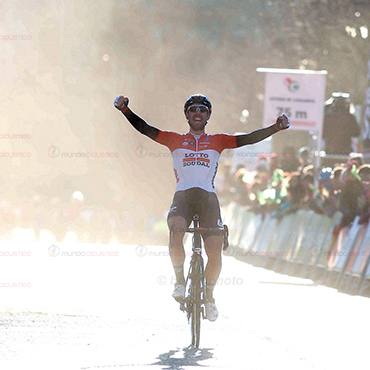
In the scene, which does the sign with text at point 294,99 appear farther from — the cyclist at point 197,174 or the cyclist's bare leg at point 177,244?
the cyclist's bare leg at point 177,244

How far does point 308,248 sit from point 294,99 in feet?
17.9

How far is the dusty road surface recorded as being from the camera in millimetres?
8461

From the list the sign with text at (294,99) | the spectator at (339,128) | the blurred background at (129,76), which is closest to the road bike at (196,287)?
the spectator at (339,128)

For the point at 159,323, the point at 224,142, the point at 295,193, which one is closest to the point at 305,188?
the point at 295,193

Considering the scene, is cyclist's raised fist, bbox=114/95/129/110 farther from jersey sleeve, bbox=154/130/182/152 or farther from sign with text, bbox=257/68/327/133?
sign with text, bbox=257/68/327/133

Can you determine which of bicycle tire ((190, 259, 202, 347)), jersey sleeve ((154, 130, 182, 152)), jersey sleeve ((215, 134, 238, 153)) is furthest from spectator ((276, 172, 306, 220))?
bicycle tire ((190, 259, 202, 347))

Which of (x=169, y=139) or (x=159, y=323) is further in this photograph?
(x=159, y=323)

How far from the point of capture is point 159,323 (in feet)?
34.7

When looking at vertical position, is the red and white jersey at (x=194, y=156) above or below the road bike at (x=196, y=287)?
above

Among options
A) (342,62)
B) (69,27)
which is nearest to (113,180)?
(69,27)

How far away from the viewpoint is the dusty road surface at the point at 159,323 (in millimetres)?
8461

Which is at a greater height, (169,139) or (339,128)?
(339,128)

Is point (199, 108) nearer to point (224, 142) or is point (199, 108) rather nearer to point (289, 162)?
point (224, 142)

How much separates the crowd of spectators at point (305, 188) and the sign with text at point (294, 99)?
782 millimetres
